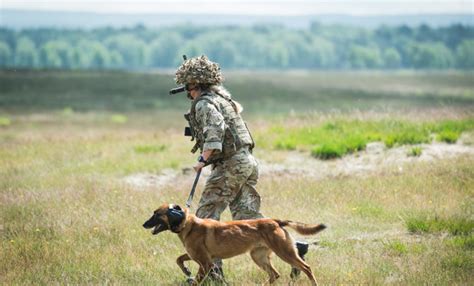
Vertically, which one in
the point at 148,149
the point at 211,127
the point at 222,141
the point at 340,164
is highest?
the point at 211,127

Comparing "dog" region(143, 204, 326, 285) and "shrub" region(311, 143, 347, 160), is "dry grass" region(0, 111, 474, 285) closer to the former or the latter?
"dog" region(143, 204, 326, 285)

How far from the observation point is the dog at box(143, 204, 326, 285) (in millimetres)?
7074

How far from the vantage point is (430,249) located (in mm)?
8820

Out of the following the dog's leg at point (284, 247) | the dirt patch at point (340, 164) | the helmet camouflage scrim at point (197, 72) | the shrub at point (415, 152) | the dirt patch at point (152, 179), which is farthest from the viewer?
the shrub at point (415, 152)

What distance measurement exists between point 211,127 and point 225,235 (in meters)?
1.15

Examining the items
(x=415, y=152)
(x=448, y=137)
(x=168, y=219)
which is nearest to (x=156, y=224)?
(x=168, y=219)

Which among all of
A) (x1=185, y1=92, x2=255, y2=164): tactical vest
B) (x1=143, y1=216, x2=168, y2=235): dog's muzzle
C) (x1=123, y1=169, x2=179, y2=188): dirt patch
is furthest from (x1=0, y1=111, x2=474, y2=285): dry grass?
(x1=185, y1=92, x2=255, y2=164): tactical vest

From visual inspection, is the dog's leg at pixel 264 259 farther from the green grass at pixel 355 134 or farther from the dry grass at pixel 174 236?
the green grass at pixel 355 134

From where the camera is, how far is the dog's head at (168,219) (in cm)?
707

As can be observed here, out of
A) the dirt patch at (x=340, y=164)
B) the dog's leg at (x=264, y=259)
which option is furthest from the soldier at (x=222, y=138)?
→ the dirt patch at (x=340, y=164)

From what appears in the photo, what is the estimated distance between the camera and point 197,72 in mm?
7805

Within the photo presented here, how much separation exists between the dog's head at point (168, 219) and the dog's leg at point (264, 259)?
852 millimetres

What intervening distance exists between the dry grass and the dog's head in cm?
114

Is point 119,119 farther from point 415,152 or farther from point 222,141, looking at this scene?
point 222,141
